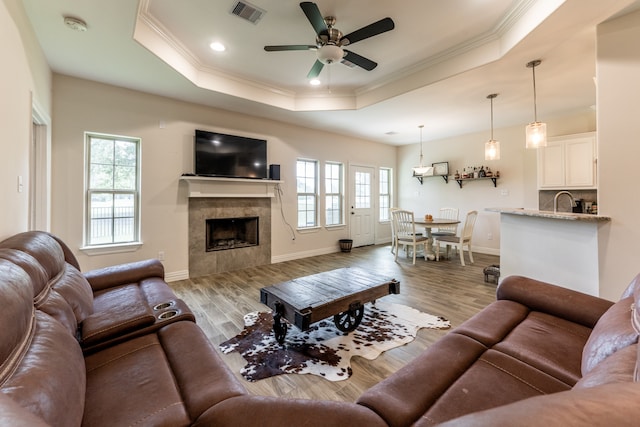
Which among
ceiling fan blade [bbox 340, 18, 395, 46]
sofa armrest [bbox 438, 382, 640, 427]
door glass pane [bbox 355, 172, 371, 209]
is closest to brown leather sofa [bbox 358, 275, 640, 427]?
sofa armrest [bbox 438, 382, 640, 427]

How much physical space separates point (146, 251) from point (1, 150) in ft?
7.48

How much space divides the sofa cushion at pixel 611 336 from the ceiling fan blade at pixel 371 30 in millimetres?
2339

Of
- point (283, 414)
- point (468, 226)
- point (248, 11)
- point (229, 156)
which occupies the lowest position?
point (283, 414)

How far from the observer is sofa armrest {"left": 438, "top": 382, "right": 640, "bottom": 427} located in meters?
0.39

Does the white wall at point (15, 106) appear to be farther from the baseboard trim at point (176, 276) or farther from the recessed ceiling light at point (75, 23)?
the baseboard trim at point (176, 276)

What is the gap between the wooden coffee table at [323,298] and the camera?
2000 millimetres

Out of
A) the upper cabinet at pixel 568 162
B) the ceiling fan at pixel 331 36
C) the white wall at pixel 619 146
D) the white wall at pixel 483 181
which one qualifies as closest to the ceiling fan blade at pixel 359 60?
the ceiling fan at pixel 331 36

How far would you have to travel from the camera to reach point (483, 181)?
19.2ft

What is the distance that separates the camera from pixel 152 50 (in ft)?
8.93

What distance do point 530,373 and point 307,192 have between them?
15.7 ft

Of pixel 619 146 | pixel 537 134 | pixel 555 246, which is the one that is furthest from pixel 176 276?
pixel 619 146

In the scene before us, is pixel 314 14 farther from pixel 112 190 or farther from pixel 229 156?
pixel 112 190

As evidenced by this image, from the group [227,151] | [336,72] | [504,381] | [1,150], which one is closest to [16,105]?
[1,150]

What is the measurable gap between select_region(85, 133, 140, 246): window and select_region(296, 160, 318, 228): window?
2.77 meters
